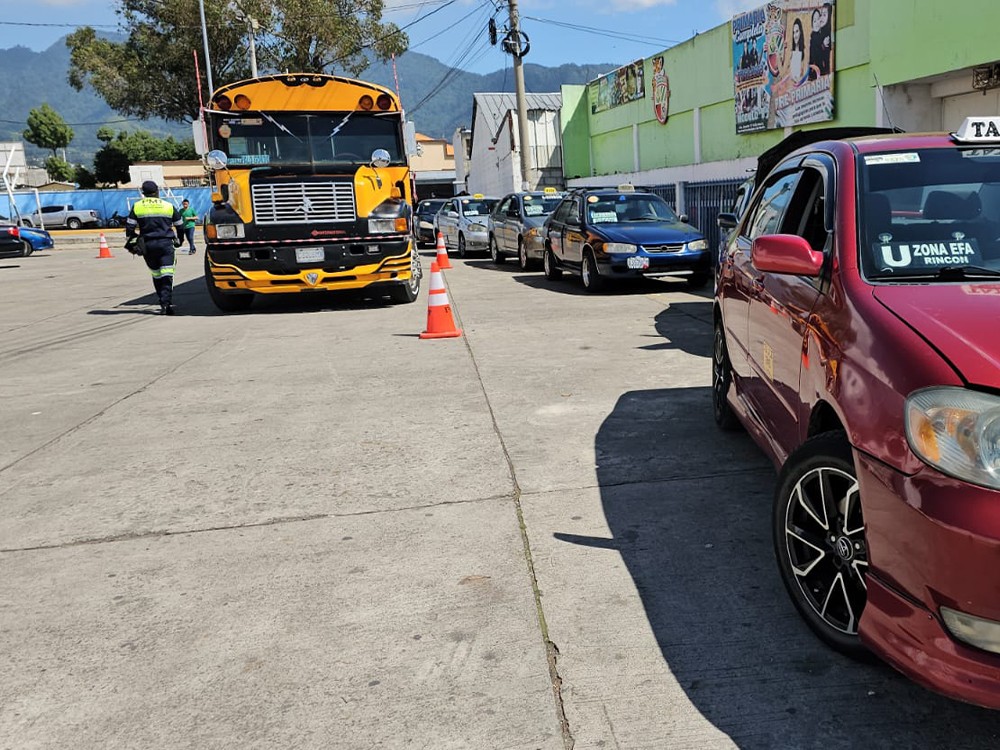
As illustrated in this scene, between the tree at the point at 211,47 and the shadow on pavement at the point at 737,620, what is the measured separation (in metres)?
44.8

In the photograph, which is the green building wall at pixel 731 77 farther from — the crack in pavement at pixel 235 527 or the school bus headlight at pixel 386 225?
the crack in pavement at pixel 235 527

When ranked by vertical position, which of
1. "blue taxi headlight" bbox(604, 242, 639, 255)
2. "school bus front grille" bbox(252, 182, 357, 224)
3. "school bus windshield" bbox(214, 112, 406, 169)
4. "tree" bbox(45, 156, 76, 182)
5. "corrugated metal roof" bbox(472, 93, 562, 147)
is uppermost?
"tree" bbox(45, 156, 76, 182)

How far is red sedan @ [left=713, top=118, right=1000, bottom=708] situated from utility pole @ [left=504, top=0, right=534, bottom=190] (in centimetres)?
2239

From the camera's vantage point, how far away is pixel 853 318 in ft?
9.19

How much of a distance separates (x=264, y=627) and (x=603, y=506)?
181 cm

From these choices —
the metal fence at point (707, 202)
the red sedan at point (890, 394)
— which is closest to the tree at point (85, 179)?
the metal fence at point (707, 202)

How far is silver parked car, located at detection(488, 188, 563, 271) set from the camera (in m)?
16.9

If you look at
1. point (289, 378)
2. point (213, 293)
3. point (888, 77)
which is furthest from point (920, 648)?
point (888, 77)

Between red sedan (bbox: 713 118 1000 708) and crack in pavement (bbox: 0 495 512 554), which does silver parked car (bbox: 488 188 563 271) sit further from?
red sedan (bbox: 713 118 1000 708)

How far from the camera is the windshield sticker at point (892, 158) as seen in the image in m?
3.51

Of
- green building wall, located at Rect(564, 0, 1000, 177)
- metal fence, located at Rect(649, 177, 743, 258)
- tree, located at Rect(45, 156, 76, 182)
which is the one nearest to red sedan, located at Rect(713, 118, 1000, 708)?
green building wall, located at Rect(564, 0, 1000, 177)

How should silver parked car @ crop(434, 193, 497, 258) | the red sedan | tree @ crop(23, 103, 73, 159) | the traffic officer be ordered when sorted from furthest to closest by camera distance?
tree @ crop(23, 103, 73, 159), silver parked car @ crop(434, 193, 497, 258), the traffic officer, the red sedan

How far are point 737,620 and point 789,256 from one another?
1.37 meters

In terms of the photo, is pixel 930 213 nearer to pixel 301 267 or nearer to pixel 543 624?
pixel 543 624
